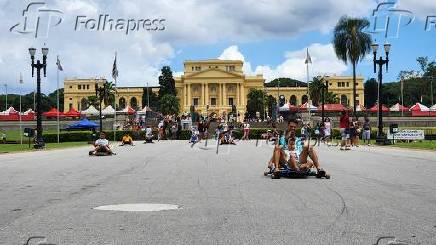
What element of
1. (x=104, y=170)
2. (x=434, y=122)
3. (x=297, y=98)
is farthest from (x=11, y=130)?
(x=297, y=98)

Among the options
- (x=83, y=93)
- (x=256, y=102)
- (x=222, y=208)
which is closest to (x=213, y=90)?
(x=256, y=102)

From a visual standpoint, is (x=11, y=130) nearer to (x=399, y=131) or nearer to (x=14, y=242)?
(x=399, y=131)

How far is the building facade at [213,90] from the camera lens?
545 ft

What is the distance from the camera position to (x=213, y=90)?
554 ft

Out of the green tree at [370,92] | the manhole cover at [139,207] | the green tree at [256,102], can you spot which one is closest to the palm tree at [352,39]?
the manhole cover at [139,207]

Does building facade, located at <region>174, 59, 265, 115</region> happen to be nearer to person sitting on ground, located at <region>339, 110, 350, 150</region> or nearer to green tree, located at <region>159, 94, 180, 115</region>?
green tree, located at <region>159, 94, 180, 115</region>

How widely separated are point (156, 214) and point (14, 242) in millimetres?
2425

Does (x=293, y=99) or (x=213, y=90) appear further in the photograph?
(x=293, y=99)

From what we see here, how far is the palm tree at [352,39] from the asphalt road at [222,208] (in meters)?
48.4

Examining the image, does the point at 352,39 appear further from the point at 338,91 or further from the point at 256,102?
the point at 338,91

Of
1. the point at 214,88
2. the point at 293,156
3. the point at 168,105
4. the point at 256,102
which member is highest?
the point at 214,88

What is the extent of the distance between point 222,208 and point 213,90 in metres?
160

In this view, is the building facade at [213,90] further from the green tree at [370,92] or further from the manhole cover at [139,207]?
the manhole cover at [139,207]

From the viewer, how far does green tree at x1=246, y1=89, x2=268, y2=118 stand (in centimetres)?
15038
